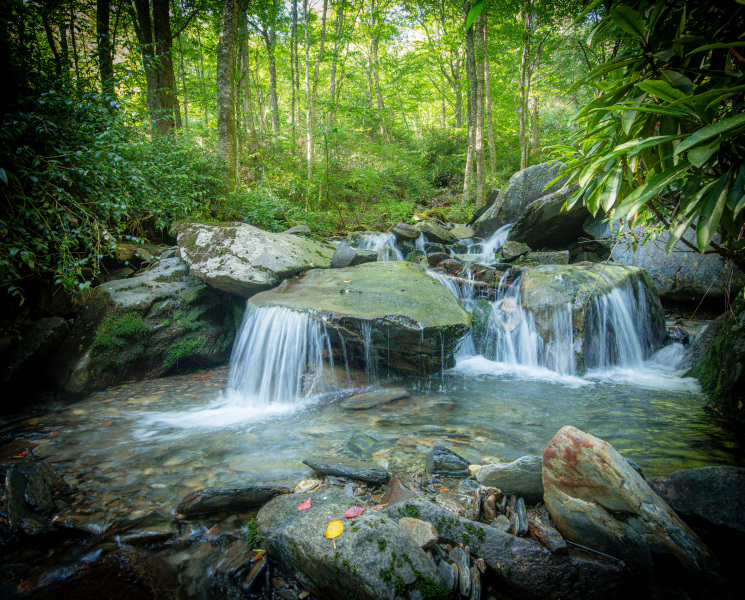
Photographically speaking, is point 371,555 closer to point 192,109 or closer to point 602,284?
point 602,284

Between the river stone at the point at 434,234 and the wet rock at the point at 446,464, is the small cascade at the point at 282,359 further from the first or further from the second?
the river stone at the point at 434,234

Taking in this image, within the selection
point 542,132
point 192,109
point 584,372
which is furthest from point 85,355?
point 542,132

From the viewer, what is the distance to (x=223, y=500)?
8.00 ft

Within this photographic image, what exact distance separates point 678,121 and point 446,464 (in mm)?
2716

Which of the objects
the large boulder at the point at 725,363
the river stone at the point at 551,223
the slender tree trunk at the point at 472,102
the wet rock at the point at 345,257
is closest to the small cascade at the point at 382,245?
the wet rock at the point at 345,257

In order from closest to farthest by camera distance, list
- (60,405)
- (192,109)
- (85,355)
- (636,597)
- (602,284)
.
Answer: (636,597) → (60,405) → (85,355) → (602,284) → (192,109)

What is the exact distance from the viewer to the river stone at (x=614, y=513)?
174cm

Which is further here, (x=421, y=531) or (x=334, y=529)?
(x=421, y=531)

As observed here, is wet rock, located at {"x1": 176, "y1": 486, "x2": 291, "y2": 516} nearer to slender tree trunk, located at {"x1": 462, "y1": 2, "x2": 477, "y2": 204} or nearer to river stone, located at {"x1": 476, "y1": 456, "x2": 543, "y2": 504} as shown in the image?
river stone, located at {"x1": 476, "y1": 456, "x2": 543, "y2": 504}

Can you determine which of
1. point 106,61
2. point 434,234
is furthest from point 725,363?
point 106,61

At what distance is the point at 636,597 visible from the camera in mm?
1685

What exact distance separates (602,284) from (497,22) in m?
15.9

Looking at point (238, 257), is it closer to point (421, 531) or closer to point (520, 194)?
point (421, 531)

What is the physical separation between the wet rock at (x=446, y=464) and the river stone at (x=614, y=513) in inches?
30.0
